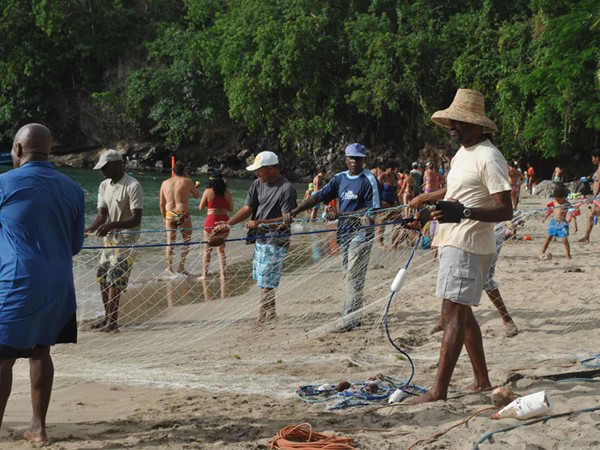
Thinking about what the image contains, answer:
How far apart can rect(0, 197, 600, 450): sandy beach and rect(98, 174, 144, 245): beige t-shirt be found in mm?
904

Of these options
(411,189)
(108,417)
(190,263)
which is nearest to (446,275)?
(108,417)

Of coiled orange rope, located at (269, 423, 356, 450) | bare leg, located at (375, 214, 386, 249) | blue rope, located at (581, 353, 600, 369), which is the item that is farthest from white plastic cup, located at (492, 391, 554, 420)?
bare leg, located at (375, 214, 386, 249)

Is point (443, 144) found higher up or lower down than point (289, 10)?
lower down

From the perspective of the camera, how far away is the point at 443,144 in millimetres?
36688

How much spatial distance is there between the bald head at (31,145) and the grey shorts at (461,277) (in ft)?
7.22

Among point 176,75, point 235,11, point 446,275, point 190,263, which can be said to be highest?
point 235,11

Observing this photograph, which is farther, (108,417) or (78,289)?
(78,289)

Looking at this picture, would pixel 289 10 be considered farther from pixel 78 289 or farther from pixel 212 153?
pixel 78 289

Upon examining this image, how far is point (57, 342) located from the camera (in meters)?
3.94

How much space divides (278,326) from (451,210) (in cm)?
344

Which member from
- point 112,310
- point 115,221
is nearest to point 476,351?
point 115,221

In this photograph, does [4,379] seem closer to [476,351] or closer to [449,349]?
[449,349]

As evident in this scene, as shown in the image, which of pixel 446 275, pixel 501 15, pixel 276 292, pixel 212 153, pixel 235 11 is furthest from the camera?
pixel 212 153

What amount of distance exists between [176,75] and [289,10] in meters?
8.16
